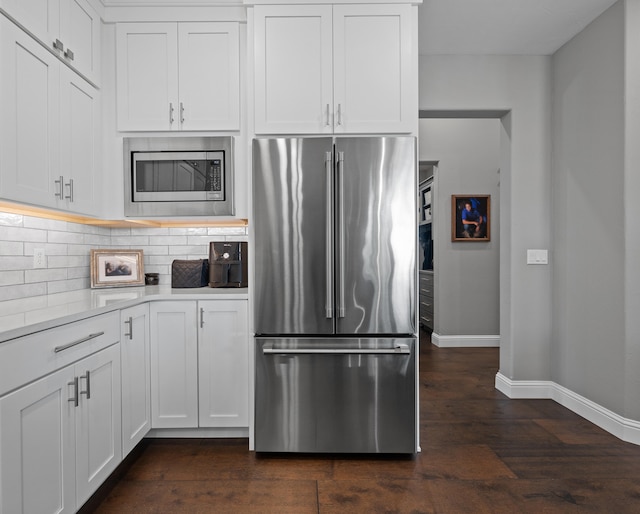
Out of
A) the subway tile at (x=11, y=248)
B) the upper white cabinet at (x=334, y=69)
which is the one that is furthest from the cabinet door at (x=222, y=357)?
the upper white cabinet at (x=334, y=69)

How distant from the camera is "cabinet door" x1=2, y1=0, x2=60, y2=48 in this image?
1794mm

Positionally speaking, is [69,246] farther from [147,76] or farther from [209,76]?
[209,76]

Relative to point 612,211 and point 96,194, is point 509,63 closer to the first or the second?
point 612,211

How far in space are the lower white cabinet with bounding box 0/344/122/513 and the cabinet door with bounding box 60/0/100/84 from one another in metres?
1.57

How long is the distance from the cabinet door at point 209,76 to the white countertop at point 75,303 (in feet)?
3.38

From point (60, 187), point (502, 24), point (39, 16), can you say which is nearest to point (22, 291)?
point (60, 187)

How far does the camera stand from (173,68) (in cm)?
257

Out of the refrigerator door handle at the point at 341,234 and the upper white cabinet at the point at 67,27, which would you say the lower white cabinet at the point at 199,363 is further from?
the upper white cabinet at the point at 67,27

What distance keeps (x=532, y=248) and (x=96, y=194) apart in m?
3.21

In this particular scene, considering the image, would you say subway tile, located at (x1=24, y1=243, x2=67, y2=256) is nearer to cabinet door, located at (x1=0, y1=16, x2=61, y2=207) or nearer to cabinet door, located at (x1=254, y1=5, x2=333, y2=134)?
cabinet door, located at (x1=0, y1=16, x2=61, y2=207)

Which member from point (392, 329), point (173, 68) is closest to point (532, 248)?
point (392, 329)

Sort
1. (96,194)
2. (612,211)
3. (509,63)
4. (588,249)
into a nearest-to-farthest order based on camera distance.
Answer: (96,194), (612,211), (588,249), (509,63)

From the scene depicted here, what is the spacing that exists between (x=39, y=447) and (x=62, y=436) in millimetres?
140

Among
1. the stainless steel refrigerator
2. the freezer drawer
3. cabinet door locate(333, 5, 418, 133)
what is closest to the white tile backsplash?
the stainless steel refrigerator
